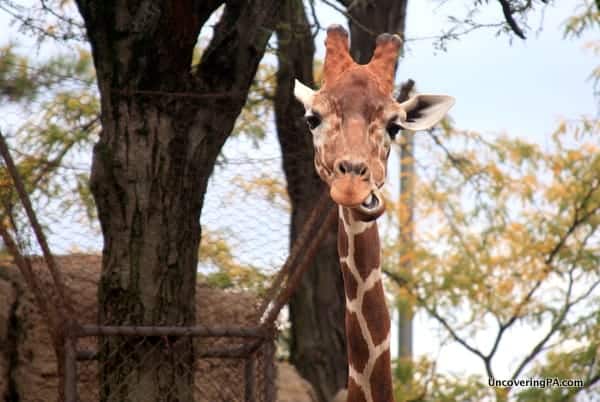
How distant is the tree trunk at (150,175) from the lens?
689cm

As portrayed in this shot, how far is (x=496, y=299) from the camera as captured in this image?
14.9m

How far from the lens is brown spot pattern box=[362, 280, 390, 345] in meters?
5.59

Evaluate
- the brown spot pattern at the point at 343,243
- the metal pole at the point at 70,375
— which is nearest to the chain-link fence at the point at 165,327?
the metal pole at the point at 70,375

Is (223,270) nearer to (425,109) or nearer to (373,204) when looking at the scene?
(425,109)

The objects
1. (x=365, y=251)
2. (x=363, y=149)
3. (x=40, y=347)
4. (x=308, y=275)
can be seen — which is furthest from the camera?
(x=308, y=275)

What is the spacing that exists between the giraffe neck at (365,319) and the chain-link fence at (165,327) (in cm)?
149

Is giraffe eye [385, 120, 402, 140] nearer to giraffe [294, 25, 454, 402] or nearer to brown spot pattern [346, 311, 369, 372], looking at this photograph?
giraffe [294, 25, 454, 402]

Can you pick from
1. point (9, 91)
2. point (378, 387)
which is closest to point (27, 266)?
point (9, 91)

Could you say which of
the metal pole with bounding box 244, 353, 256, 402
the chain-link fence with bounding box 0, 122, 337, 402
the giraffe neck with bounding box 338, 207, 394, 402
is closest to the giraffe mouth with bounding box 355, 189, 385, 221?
the giraffe neck with bounding box 338, 207, 394, 402

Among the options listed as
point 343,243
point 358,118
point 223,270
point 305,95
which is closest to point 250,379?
point 223,270

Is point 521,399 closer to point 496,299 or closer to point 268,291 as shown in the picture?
point 496,299

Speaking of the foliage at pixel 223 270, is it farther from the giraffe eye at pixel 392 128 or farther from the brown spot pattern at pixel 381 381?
the giraffe eye at pixel 392 128

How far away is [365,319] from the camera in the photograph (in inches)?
220

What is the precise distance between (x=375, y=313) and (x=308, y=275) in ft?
20.0
